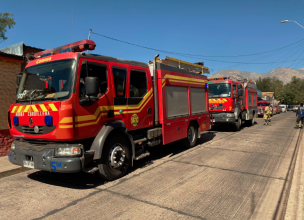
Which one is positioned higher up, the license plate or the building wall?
the building wall

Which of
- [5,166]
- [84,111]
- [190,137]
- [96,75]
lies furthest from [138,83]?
[5,166]

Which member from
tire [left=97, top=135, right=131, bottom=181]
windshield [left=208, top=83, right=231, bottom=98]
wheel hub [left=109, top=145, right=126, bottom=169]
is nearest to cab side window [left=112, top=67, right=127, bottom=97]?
tire [left=97, top=135, right=131, bottom=181]

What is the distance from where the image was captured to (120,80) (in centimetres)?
504

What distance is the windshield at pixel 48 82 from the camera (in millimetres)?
4055

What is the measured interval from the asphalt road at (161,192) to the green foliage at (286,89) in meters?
72.3

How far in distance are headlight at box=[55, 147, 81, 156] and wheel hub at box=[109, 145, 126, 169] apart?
0.87m

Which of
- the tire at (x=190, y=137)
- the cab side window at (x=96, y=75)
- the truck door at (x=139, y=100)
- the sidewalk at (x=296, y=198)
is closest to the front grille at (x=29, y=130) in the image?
the cab side window at (x=96, y=75)

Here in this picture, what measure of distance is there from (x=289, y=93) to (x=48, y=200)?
77341mm

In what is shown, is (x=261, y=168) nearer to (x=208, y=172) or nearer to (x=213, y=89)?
(x=208, y=172)

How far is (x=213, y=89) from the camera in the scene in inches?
473

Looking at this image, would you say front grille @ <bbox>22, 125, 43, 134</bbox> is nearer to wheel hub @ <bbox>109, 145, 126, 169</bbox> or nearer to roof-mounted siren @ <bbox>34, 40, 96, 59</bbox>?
wheel hub @ <bbox>109, 145, 126, 169</bbox>

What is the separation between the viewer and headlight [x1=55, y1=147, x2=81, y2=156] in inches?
154

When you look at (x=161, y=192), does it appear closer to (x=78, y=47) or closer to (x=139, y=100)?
(x=139, y=100)

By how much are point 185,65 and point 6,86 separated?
6.28 metres
